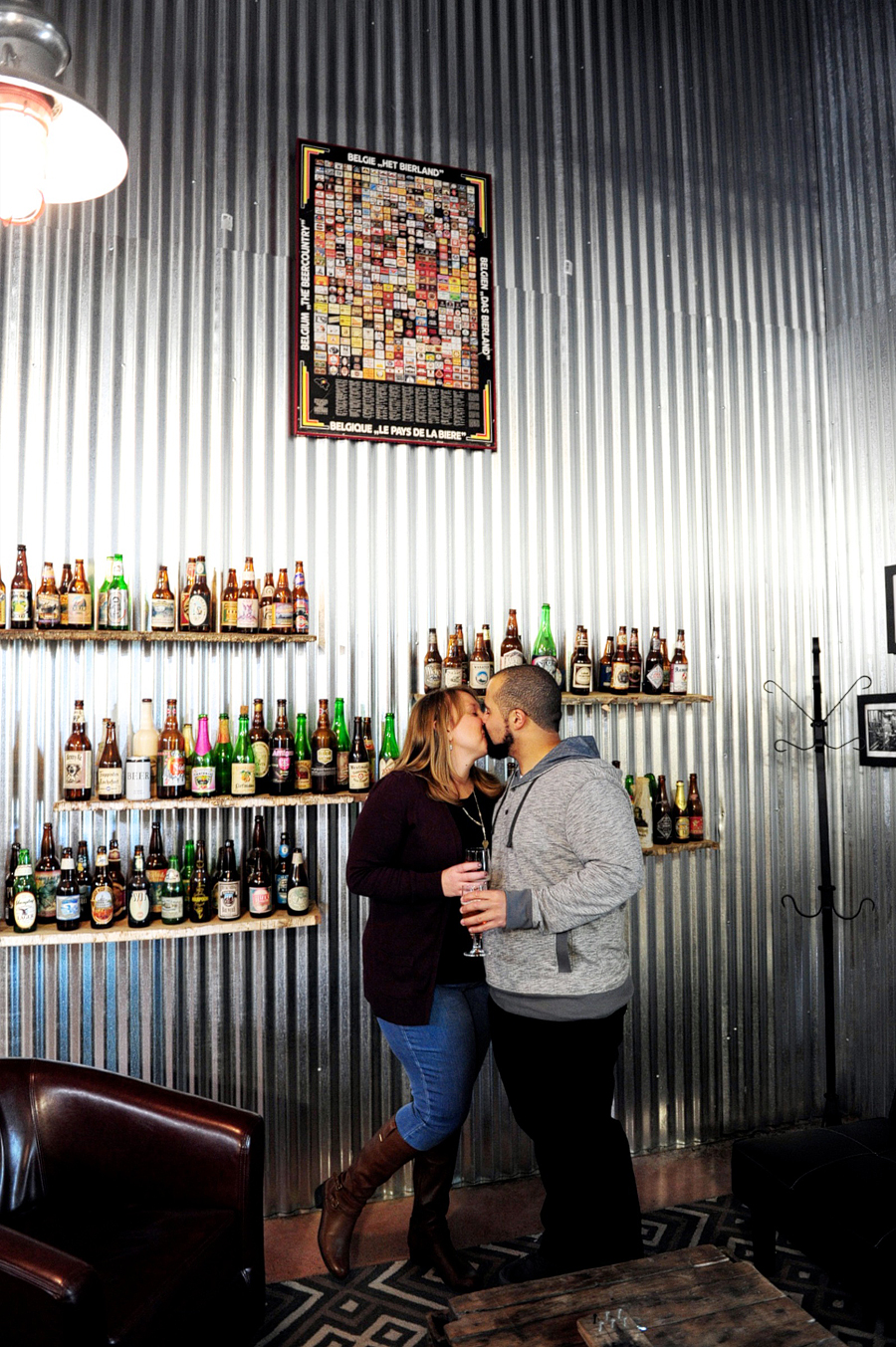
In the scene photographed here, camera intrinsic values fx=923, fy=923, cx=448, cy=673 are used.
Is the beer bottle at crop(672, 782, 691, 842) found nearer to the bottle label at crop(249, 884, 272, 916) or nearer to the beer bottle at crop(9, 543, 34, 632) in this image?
the bottle label at crop(249, 884, 272, 916)

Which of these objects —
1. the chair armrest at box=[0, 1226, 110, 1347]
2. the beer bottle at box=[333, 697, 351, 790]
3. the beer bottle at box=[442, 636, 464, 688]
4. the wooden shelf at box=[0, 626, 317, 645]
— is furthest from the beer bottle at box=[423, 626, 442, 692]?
the chair armrest at box=[0, 1226, 110, 1347]

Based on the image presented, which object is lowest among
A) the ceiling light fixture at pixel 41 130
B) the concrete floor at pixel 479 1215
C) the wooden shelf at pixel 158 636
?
the concrete floor at pixel 479 1215

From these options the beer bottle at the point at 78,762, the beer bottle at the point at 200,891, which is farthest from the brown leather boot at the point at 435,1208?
the beer bottle at the point at 78,762

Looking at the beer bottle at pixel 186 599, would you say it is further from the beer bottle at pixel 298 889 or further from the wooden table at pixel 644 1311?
the wooden table at pixel 644 1311

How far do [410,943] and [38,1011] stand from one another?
4.43 ft

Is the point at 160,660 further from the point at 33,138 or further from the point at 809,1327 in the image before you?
the point at 809,1327

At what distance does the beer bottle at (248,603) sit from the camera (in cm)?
319

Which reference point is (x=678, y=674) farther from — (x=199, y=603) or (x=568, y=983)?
(x=199, y=603)

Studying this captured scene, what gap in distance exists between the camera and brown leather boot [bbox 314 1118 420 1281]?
273 centimetres

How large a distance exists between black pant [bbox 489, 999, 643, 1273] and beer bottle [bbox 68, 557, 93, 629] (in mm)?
1830

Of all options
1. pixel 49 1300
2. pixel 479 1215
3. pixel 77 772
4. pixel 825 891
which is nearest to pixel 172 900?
pixel 77 772

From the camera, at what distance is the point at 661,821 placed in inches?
145

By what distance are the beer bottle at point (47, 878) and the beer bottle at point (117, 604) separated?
0.70 meters

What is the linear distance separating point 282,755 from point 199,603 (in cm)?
59
